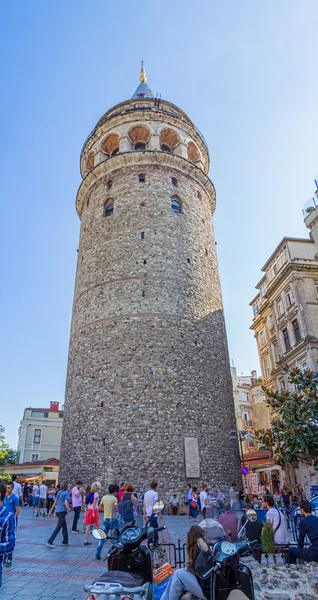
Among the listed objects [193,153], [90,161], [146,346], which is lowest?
[146,346]

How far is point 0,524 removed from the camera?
379cm

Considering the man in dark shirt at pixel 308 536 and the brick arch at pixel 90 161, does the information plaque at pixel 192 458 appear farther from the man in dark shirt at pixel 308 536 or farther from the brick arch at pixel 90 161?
the brick arch at pixel 90 161

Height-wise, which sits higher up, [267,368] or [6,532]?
[267,368]

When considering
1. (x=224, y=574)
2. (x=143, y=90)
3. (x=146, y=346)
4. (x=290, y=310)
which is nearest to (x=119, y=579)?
(x=224, y=574)

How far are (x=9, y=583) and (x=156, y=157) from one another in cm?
1758

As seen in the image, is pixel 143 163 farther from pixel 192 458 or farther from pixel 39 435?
pixel 39 435

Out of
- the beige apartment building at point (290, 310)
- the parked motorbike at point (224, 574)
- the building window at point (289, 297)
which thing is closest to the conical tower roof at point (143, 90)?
the beige apartment building at point (290, 310)

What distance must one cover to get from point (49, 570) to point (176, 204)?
15684mm

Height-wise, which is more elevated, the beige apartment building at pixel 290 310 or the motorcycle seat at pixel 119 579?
the beige apartment building at pixel 290 310

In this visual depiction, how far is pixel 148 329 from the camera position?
15078 mm

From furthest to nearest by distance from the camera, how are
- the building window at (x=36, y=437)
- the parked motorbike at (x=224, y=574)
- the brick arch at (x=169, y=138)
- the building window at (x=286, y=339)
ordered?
the building window at (x=36, y=437) < the building window at (x=286, y=339) < the brick arch at (x=169, y=138) < the parked motorbike at (x=224, y=574)

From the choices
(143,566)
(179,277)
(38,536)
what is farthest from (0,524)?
(179,277)

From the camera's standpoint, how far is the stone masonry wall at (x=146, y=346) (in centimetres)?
1356

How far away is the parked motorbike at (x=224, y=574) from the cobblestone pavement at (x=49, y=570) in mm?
1893
